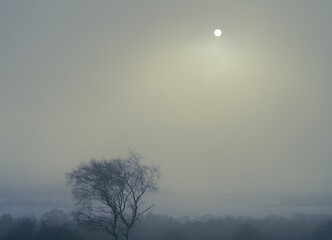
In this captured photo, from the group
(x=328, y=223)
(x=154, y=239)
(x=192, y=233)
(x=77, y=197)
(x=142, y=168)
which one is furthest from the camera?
(x=192, y=233)

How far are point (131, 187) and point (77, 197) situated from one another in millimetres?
6457

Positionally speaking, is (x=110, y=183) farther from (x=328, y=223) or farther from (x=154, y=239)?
(x=328, y=223)

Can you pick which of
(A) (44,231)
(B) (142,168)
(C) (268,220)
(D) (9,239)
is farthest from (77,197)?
(C) (268,220)

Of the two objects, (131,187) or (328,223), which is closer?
(131,187)

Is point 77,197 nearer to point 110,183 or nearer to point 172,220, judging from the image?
point 110,183

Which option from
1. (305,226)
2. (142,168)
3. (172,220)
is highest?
(142,168)

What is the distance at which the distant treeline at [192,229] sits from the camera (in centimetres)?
5247

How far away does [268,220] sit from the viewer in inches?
4702

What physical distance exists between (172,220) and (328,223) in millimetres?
53802

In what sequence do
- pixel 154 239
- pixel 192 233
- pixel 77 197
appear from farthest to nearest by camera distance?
pixel 192 233 → pixel 154 239 → pixel 77 197

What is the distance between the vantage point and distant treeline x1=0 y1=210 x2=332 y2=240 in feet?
172

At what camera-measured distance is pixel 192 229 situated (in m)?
105

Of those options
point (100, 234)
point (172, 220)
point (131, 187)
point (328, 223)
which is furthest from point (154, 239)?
point (131, 187)

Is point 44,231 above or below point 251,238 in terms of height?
above
